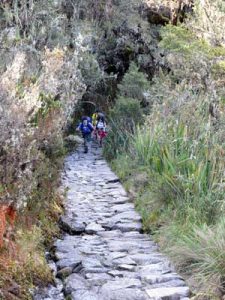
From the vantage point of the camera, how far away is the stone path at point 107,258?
177 inches

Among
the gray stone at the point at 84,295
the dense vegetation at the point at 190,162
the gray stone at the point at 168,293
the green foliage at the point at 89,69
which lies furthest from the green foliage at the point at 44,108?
the green foliage at the point at 89,69

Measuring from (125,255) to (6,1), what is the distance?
37.0ft

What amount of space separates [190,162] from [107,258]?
2134 millimetres

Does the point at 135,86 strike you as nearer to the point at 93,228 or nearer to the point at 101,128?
the point at 101,128

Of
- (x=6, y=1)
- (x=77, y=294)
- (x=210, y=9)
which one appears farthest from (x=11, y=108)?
(x=6, y=1)

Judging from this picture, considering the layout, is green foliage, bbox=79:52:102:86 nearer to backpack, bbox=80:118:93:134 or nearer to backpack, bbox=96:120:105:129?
backpack, bbox=96:120:105:129

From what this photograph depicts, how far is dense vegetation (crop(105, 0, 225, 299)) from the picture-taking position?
4.91 m

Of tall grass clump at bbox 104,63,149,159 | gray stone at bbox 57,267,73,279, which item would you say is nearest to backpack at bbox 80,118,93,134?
tall grass clump at bbox 104,63,149,159

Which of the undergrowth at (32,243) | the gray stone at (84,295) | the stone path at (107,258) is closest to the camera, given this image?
the undergrowth at (32,243)

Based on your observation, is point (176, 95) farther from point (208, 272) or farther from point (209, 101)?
point (208, 272)

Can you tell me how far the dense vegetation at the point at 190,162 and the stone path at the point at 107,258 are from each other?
211 mm

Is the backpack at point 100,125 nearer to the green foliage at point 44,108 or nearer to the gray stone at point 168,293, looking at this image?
the green foliage at point 44,108

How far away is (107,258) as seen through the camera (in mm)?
5484

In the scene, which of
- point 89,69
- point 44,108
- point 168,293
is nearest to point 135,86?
point 89,69
